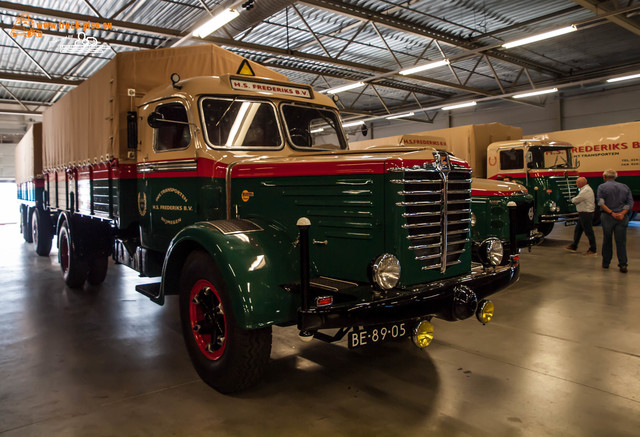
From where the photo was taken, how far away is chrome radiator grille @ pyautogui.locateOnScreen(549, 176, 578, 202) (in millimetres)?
11336

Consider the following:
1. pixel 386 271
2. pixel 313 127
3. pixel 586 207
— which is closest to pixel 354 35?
pixel 586 207

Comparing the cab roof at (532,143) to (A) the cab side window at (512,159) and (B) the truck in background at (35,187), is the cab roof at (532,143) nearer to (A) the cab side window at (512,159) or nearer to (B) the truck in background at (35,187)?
(A) the cab side window at (512,159)

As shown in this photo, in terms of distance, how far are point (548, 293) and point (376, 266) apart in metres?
4.48

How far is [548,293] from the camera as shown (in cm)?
647

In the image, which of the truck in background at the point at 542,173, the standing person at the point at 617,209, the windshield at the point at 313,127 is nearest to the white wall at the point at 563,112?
the truck in background at the point at 542,173

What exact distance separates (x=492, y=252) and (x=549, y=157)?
29.7 feet

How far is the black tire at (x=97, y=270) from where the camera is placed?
22.3ft

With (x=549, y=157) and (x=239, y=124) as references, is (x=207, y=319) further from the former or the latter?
(x=549, y=157)

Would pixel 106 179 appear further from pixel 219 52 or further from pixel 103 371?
pixel 103 371

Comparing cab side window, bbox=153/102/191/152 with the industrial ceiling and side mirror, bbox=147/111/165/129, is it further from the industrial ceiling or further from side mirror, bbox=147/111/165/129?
the industrial ceiling

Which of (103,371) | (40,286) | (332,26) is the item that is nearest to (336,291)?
(103,371)

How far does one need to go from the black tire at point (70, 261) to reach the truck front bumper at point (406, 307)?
481cm

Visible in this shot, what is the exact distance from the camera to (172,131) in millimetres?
4320

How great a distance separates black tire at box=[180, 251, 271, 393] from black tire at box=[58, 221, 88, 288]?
3.51m
